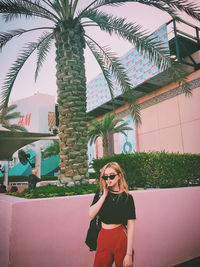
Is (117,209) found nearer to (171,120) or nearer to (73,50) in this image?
(73,50)

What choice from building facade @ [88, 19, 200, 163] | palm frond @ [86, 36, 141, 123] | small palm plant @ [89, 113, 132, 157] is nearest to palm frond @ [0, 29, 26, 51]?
palm frond @ [86, 36, 141, 123]

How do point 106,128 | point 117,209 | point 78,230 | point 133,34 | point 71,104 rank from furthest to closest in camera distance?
point 106,128
point 133,34
point 71,104
point 78,230
point 117,209

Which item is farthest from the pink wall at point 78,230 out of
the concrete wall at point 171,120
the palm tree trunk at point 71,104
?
the concrete wall at point 171,120

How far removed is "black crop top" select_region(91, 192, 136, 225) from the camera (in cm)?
221

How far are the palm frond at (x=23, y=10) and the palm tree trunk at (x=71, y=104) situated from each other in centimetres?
63

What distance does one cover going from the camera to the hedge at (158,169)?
514 cm

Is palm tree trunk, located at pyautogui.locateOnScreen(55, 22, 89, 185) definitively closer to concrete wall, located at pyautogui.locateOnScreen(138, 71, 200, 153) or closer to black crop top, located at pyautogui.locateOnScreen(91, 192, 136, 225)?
black crop top, located at pyautogui.locateOnScreen(91, 192, 136, 225)

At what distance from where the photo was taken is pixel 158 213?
4.12m

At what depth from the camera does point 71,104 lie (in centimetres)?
509

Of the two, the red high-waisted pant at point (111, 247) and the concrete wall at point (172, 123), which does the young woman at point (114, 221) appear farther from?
the concrete wall at point (172, 123)

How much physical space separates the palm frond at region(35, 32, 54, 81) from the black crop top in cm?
634

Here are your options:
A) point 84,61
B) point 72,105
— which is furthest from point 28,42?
point 72,105

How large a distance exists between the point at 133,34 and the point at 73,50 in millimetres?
1811

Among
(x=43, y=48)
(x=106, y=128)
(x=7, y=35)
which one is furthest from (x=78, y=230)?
(x=106, y=128)
